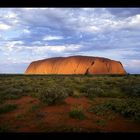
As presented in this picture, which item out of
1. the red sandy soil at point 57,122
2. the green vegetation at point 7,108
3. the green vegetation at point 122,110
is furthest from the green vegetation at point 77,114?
the green vegetation at point 7,108

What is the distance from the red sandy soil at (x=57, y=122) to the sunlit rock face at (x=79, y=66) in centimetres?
6998

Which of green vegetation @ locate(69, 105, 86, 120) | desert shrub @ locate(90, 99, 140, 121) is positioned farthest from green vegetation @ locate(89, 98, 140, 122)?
green vegetation @ locate(69, 105, 86, 120)

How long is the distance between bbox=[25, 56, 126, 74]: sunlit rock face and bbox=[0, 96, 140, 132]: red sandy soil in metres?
70.0

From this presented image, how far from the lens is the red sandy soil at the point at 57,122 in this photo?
278 inches

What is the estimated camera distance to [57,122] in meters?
7.84

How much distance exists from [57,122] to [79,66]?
2987 inches

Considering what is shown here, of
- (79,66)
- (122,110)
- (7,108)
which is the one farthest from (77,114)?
(79,66)

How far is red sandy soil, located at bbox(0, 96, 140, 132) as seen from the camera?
23.1ft

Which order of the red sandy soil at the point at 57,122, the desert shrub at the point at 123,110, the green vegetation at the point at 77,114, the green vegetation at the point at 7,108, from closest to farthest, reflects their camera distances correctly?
the red sandy soil at the point at 57,122, the green vegetation at the point at 77,114, the desert shrub at the point at 123,110, the green vegetation at the point at 7,108

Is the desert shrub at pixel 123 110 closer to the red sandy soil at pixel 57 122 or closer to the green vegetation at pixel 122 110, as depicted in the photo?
the green vegetation at pixel 122 110

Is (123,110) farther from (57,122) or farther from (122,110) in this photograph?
(57,122)
